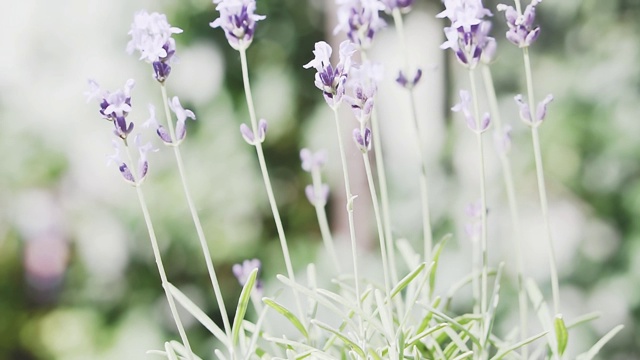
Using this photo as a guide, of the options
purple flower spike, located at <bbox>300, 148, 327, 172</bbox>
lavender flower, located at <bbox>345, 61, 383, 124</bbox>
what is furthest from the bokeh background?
lavender flower, located at <bbox>345, 61, 383, 124</bbox>

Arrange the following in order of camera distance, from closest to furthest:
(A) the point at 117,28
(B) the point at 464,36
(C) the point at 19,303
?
1. (B) the point at 464,36
2. (A) the point at 117,28
3. (C) the point at 19,303

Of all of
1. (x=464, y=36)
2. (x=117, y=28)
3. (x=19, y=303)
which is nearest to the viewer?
(x=464, y=36)

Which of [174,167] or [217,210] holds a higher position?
[174,167]

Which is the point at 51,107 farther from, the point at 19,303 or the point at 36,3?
the point at 19,303

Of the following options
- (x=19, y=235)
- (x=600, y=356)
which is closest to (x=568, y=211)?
(x=600, y=356)

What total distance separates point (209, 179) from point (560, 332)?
155 centimetres

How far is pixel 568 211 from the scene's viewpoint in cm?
199

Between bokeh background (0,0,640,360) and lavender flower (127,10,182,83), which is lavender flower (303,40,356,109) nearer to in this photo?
lavender flower (127,10,182,83)

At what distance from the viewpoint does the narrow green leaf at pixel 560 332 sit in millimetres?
462

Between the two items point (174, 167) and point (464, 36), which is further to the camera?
point (174, 167)

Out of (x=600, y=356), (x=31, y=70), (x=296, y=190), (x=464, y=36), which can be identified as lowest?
(x=600, y=356)

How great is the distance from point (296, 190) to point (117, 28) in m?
0.64

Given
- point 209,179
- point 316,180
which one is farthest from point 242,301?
point 209,179

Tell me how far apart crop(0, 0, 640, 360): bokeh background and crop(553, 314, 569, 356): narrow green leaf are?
4.38ft
